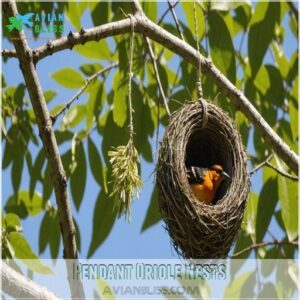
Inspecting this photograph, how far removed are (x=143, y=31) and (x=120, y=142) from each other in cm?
105

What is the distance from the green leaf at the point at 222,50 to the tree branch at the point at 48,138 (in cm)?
126

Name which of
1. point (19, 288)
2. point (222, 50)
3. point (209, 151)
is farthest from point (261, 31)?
point (19, 288)

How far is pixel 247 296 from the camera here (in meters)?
5.10

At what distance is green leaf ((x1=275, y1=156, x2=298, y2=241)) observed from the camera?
186 inches

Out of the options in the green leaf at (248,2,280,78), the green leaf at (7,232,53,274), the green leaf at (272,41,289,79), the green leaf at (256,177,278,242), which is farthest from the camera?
the green leaf at (272,41,289,79)

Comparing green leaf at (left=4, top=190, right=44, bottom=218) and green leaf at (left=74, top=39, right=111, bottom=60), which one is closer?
green leaf at (left=74, top=39, right=111, bottom=60)

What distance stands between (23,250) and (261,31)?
6.07 feet

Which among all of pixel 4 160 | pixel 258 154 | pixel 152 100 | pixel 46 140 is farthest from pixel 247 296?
pixel 46 140

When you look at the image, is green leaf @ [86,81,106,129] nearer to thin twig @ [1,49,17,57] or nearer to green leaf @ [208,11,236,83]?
green leaf @ [208,11,236,83]

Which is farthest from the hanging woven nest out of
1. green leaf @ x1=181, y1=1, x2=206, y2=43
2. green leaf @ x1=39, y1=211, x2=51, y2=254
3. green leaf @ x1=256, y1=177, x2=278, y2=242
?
green leaf @ x1=39, y1=211, x2=51, y2=254

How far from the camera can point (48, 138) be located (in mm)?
3514

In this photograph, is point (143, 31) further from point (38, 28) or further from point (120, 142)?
point (38, 28)

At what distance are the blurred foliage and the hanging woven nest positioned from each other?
188mm

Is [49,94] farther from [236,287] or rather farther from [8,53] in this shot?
[8,53]
